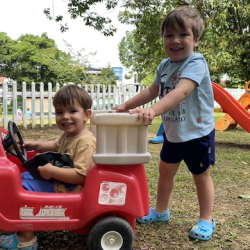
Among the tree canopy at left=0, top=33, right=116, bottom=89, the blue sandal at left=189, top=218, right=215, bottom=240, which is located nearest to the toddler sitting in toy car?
the blue sandal at left=189, top=218, right=215, bottom=240

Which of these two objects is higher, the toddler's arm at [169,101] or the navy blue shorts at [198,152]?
the toddler's arm at [169,101]

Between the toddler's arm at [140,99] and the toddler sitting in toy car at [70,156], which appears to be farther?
the toddler's arm at [140,99]

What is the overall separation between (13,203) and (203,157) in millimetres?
1142

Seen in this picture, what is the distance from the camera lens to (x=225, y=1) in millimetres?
10406

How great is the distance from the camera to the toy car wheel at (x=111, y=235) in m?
1.58

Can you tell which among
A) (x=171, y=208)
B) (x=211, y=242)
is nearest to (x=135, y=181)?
(x=211, y=242)

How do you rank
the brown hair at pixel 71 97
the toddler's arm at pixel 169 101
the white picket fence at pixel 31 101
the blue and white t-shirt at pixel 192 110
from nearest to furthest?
the toddler's arm at pixel 169 101
the brown hair at pixel 71 97
the blue and white t-shirt at pixel 192 110
the white picket fence at pixel 31 101

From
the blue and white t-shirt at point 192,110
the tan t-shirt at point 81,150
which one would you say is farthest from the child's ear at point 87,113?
the blue and white t-shirt at point 192,110

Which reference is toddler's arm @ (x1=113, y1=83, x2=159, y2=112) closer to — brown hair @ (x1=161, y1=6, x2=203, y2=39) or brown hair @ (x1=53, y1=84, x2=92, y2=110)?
brown hair @ (x1=53, y1=84, x2=92, y2=110)

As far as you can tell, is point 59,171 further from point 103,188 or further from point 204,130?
point 204,130

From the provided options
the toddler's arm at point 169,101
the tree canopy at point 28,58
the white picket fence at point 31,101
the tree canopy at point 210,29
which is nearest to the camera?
the toddler's arm at point 169,101

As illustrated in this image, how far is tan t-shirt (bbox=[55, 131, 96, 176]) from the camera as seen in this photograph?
165 centimetres

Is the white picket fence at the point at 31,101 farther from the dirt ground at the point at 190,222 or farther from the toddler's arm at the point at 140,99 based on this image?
the toddler's arm at the point at 140,99

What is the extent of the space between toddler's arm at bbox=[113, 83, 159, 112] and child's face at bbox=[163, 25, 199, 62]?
346mm
